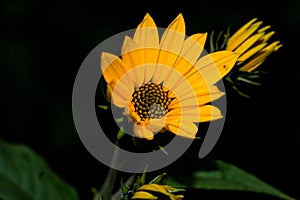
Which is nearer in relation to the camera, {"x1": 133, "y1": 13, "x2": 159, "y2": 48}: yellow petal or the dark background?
{"x1": 133, "y1": 13, "x2": 159, "y2": 48}: yellow petal

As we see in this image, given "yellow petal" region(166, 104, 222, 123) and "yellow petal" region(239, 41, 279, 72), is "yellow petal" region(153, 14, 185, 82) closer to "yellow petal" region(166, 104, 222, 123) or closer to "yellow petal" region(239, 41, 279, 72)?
"yellow petal" region(166, 104, 222, 123)

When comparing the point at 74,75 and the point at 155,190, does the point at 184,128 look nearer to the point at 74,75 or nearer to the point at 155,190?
the point at 155,190

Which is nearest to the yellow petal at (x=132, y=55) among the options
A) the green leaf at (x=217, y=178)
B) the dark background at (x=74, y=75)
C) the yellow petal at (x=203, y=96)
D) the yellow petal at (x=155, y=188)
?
the yellow petal at (x=203, y=96)

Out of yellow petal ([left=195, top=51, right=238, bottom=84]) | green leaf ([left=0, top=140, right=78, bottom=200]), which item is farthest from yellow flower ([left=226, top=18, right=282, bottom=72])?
green leaf ([left=0, top=140, right=78, bottom=200])

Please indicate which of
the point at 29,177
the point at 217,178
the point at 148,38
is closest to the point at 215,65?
the point at 148,38

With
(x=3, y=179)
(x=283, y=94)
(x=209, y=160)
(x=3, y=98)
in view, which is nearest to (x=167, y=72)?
(x=209, y=160)

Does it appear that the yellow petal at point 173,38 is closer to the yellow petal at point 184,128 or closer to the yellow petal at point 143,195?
the yellow petal at point 184,128
